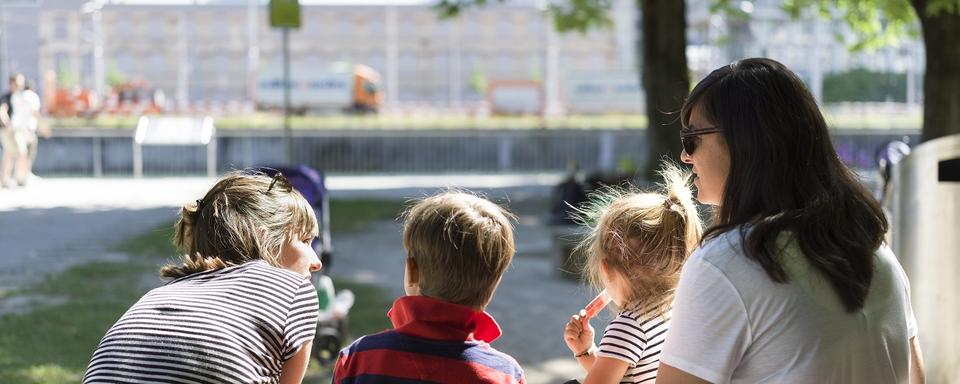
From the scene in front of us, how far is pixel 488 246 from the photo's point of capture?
106 inches

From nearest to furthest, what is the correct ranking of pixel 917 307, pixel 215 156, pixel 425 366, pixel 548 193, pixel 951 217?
pixel 425 366
pixel 951 217
pixel 917 307
pixel 548 193
pixel 215 156

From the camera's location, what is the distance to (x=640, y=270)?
283cm

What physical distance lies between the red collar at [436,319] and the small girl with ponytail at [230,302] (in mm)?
376

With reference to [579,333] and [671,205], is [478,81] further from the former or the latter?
[671,205]

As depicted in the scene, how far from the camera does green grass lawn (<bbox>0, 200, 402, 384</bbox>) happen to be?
21.5 ft

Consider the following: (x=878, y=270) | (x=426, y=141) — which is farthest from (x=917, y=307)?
(x=426, y=141)

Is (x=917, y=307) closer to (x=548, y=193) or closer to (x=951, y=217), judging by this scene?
(x=951, y=217)

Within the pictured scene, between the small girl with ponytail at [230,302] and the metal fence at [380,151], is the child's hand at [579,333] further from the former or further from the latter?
the metal fence at [380,151]

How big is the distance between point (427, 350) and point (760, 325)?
0.76 m

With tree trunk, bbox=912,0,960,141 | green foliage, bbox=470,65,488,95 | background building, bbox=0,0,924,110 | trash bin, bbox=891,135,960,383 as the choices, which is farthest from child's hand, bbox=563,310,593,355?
green foliage, bbox=470,65,488,95

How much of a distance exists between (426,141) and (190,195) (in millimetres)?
9862

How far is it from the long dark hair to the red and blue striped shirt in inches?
24.3

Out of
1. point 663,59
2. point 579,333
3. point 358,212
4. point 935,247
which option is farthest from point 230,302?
point 358,212

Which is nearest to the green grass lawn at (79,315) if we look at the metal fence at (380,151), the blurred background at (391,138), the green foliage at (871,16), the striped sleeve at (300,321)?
the blurred background at (391,138)
